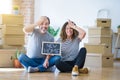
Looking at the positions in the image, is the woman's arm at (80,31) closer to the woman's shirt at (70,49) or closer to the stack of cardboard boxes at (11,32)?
the woman's shirt at (70,49)

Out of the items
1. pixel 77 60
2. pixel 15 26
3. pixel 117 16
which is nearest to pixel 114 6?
pixel 117 16

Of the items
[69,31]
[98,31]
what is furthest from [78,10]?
[69,31]

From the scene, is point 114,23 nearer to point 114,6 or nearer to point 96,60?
point 114,6

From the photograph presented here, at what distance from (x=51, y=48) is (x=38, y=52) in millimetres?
175

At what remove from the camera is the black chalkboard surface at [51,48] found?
3.46 m

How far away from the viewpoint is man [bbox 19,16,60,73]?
3.43 metres

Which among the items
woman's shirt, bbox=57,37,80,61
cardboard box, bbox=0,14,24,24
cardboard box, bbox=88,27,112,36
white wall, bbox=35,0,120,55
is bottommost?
woman's shirt, bbox=57,37,80,61

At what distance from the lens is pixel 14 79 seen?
2.79 metres

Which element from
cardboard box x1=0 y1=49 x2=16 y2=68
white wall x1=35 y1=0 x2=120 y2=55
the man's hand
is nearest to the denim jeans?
the man's hand

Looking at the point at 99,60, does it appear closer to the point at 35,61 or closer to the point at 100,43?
the point at 100,43

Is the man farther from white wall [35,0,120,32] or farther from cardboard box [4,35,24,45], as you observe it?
white wall [35,0,120,32]

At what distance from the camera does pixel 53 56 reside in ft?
11.6

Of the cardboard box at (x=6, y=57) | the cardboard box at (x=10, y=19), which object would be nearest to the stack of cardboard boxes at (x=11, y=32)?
the cardboard box at (x=10, y=19)

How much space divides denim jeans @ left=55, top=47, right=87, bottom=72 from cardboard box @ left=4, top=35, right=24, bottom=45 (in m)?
1.23
